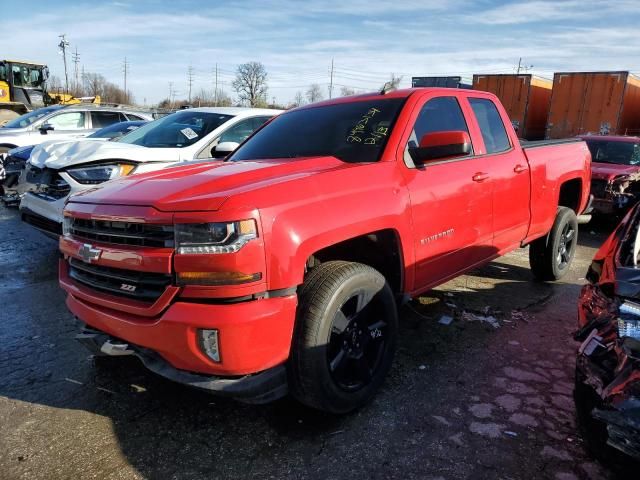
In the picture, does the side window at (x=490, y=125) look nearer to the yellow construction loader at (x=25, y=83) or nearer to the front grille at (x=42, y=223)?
the front grille at (x=42, y=223)

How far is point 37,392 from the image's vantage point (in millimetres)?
3090

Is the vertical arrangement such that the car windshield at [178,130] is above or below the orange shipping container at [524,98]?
below

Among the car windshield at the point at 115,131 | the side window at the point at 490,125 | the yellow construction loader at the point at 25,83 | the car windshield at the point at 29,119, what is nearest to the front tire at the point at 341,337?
the side window at the point at 490,125

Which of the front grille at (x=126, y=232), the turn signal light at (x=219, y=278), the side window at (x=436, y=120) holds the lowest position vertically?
the turn signal light at (x=219, y=278)

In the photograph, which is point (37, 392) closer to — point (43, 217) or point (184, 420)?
point (184, 420)

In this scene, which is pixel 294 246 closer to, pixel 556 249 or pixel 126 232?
pixel 126 232

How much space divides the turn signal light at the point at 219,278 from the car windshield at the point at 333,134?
1.34m

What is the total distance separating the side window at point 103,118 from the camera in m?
11.4

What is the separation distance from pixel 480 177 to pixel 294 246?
78.9 inches

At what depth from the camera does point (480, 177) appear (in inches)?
148

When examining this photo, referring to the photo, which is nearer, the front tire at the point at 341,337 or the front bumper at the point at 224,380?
the front bumper at the point at 224,380

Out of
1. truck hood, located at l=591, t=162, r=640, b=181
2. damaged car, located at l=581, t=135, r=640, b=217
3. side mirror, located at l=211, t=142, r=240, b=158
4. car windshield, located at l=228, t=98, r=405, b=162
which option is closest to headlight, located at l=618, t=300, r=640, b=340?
car windshield, located at l=228, t=98, r=405, b=162

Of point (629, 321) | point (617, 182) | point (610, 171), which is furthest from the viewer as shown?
point (610, 171)

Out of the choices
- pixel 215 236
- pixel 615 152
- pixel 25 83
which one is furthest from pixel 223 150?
pixel 25 83
